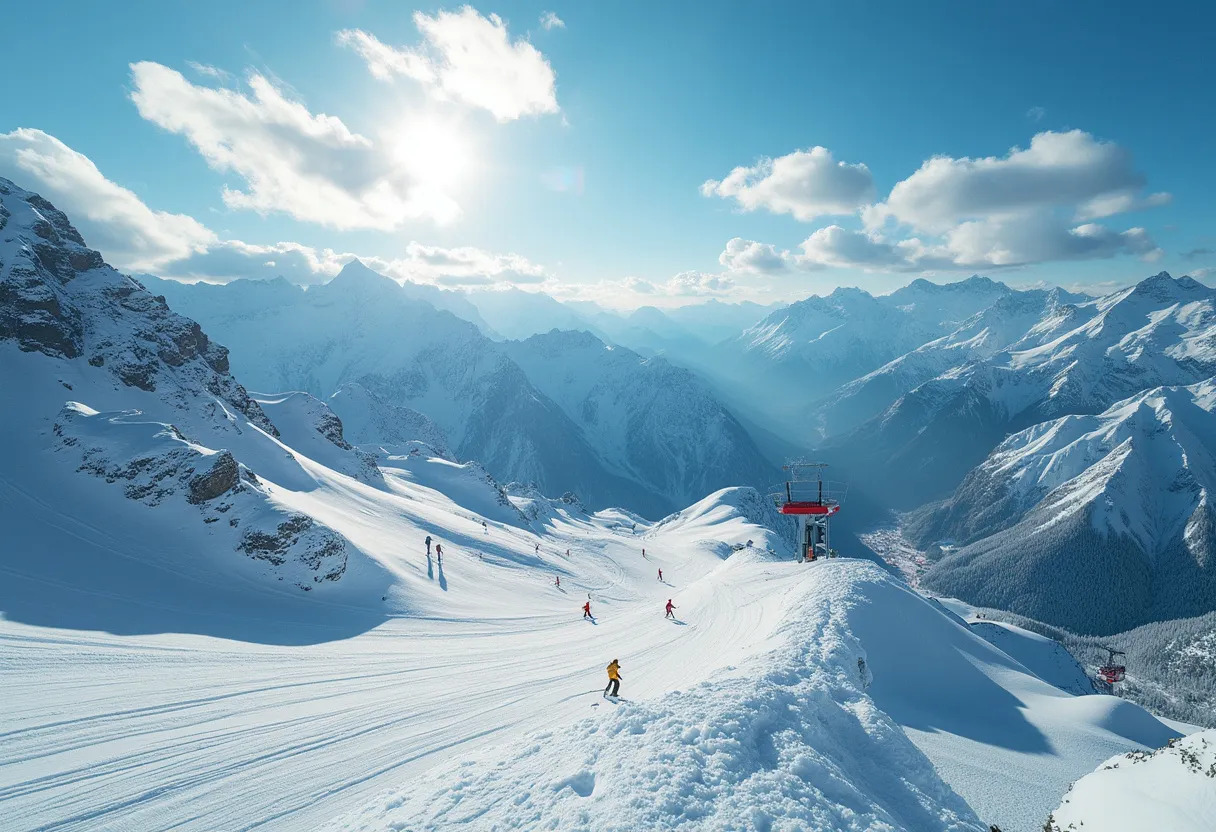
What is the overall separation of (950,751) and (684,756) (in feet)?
43.0

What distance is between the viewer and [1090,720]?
2411 centimetres

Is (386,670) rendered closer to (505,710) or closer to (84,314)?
(505,710)

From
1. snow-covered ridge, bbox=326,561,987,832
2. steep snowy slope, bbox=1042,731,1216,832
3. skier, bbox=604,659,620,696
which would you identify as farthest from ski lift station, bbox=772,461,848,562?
steep snowy slope, bbox=1042,731,1216,832

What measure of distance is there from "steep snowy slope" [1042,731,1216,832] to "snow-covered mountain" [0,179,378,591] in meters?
38.6

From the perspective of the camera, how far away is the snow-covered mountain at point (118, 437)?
112 ft

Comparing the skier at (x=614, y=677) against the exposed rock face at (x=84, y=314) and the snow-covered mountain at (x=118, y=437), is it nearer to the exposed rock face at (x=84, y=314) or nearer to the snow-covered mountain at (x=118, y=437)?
the snow-covered mountain at (x=118, y=437)

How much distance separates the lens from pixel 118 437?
133 feet

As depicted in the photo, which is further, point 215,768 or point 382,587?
point 382,587

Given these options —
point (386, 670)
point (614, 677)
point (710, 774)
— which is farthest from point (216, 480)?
point (710, 774)

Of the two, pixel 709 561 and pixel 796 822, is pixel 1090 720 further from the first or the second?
pixel 709 561

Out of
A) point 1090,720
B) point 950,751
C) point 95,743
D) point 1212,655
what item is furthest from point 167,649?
point 1212,655

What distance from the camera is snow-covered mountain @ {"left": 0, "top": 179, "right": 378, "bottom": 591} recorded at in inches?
1346

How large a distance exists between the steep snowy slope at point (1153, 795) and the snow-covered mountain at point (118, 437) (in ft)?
127

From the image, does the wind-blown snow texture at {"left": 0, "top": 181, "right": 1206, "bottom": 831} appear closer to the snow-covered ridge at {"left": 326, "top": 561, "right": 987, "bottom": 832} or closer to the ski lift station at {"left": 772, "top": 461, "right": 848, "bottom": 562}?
the snow-covered ridge at {"left": 326, "top": 561, "right": 987, "bottom": 832}
